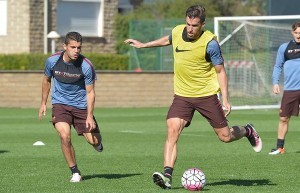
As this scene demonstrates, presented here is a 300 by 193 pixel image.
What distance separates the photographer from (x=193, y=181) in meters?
12.3

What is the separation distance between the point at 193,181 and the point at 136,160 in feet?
15.1

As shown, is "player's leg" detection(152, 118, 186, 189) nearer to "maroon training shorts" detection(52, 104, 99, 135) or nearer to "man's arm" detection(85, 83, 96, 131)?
"man's arm" detection(85, 83, 96, 131)

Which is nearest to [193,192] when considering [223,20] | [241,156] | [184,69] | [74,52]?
[184,69]

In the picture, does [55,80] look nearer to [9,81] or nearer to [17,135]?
[17,135]

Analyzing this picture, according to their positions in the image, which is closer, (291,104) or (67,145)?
(67,145)

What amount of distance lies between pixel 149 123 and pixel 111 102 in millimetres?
7117

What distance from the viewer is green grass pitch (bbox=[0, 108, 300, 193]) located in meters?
13.1

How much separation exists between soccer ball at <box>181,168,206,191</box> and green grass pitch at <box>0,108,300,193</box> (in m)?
0.13

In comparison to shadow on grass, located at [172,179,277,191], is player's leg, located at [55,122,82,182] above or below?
above

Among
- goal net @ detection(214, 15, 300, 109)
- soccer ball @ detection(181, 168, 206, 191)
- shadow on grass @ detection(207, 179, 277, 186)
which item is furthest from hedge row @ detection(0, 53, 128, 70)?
soccer ball @ detection(181, 168, 206, 191)

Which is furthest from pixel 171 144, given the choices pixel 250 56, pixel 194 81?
pixel 250 56

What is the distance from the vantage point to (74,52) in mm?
13344

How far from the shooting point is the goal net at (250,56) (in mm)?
32500

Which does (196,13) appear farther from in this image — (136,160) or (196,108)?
(136,160)
